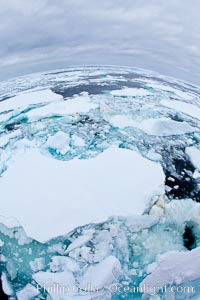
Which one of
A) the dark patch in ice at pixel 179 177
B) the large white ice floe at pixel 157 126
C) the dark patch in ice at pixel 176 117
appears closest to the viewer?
the dark patch in ice at pixel 179 177

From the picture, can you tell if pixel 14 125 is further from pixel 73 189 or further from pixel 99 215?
pixel 99 215

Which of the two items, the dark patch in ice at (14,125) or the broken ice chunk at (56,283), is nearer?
the broken ice chunk at (56,283)

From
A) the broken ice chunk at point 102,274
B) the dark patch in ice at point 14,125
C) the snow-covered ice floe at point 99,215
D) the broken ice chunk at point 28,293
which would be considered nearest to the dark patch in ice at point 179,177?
the snow-covered ice floe at point 99,215

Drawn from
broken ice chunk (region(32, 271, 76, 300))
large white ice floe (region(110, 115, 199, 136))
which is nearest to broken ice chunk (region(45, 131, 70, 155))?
large white ice floe (region(110, 115, 199, 136))

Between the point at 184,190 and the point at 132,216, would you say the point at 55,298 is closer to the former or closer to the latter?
the point at 132,216

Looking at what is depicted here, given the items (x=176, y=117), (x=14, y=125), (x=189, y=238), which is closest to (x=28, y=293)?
(x=189, y=238)

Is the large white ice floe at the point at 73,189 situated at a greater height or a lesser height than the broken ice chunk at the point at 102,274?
greater

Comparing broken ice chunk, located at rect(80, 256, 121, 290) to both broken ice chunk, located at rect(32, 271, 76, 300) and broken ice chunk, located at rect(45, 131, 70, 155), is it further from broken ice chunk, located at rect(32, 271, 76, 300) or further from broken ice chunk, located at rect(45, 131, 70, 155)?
broken ice chunk, located at rect(45, 131, 70, 155)

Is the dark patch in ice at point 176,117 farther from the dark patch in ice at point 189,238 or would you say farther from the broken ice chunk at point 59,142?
the dark patch in ice at point 189,238
